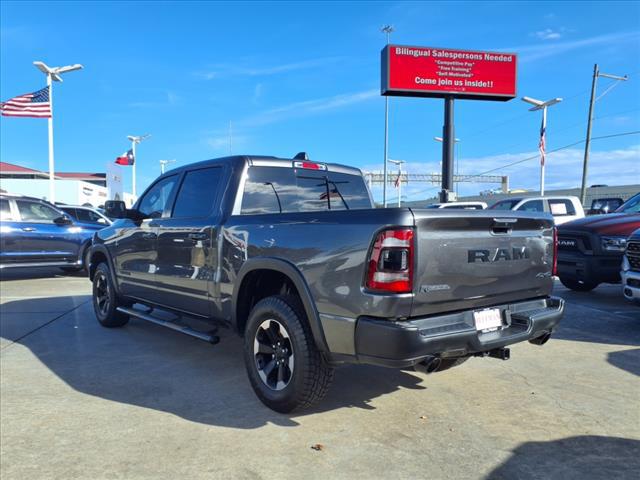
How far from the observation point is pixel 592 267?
23.9 ft

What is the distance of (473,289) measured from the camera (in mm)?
3164

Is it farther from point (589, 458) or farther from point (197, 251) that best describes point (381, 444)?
point (197, 251)

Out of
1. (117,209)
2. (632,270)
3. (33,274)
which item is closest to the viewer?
(117,209)

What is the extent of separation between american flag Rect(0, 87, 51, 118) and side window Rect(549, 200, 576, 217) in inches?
766

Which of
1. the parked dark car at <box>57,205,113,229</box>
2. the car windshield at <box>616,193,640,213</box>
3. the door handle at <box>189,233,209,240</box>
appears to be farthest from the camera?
the parked dark car at <box>57,205,113,229</box>

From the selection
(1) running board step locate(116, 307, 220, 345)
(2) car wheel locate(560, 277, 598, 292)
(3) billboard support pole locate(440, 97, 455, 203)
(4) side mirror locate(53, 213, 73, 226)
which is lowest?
(2) car wheel locate(560, 277, 598, 292)

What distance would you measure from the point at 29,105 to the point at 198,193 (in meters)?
19.5

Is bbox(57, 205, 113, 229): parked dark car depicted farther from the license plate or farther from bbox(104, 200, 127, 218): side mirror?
the license plate

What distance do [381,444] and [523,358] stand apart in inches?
98.6

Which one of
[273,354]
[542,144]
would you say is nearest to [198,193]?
[273,354]

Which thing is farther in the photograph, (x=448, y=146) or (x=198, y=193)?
(x=448, y=146)

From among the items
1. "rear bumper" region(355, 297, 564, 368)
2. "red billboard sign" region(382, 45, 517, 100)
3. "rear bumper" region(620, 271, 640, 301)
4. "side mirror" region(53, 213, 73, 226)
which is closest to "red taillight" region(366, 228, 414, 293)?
"rear bumper" region(355, 297, 564, 368)

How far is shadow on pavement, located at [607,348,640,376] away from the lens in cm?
451

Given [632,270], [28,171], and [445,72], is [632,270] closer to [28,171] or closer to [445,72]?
[445,72]
